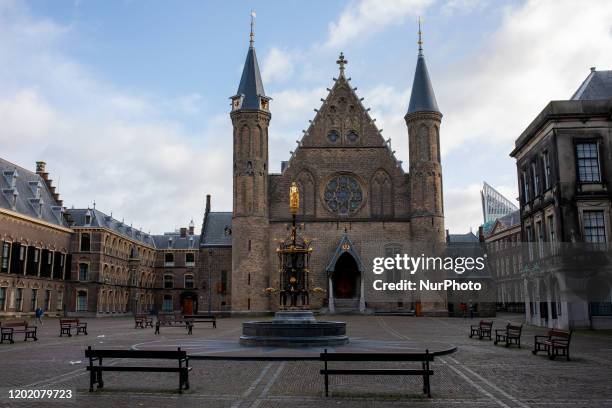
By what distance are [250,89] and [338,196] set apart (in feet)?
39.9

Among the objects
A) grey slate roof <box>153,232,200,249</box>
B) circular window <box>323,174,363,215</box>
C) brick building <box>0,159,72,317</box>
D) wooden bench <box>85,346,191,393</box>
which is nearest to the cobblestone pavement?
wooden bench <box>85,346,191,393</box>

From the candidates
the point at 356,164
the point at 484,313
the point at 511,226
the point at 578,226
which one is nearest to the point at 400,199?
the point at 356,164

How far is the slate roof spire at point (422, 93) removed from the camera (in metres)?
49.9

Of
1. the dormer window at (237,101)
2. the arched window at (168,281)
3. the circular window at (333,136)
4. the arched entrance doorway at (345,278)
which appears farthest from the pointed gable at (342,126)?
the arched window at (168,281)

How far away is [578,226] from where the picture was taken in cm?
2992

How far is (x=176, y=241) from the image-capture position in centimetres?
8075

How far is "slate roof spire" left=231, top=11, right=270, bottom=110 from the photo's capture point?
4994cm

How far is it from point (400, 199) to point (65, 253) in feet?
106

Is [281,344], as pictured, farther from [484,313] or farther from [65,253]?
[65,253]

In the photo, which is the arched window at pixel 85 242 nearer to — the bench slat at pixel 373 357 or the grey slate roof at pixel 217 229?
the grey slate roof at pixel 217 229

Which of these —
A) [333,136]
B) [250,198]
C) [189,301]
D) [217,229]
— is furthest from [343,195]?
[189,301]

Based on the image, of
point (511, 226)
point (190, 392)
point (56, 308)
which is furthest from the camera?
point (511, 226)

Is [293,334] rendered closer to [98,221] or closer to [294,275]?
[294,275]

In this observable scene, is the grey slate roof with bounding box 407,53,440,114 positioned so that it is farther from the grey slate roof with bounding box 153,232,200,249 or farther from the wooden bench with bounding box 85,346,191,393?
the wooden bench with bounding box 85,346,191,393
